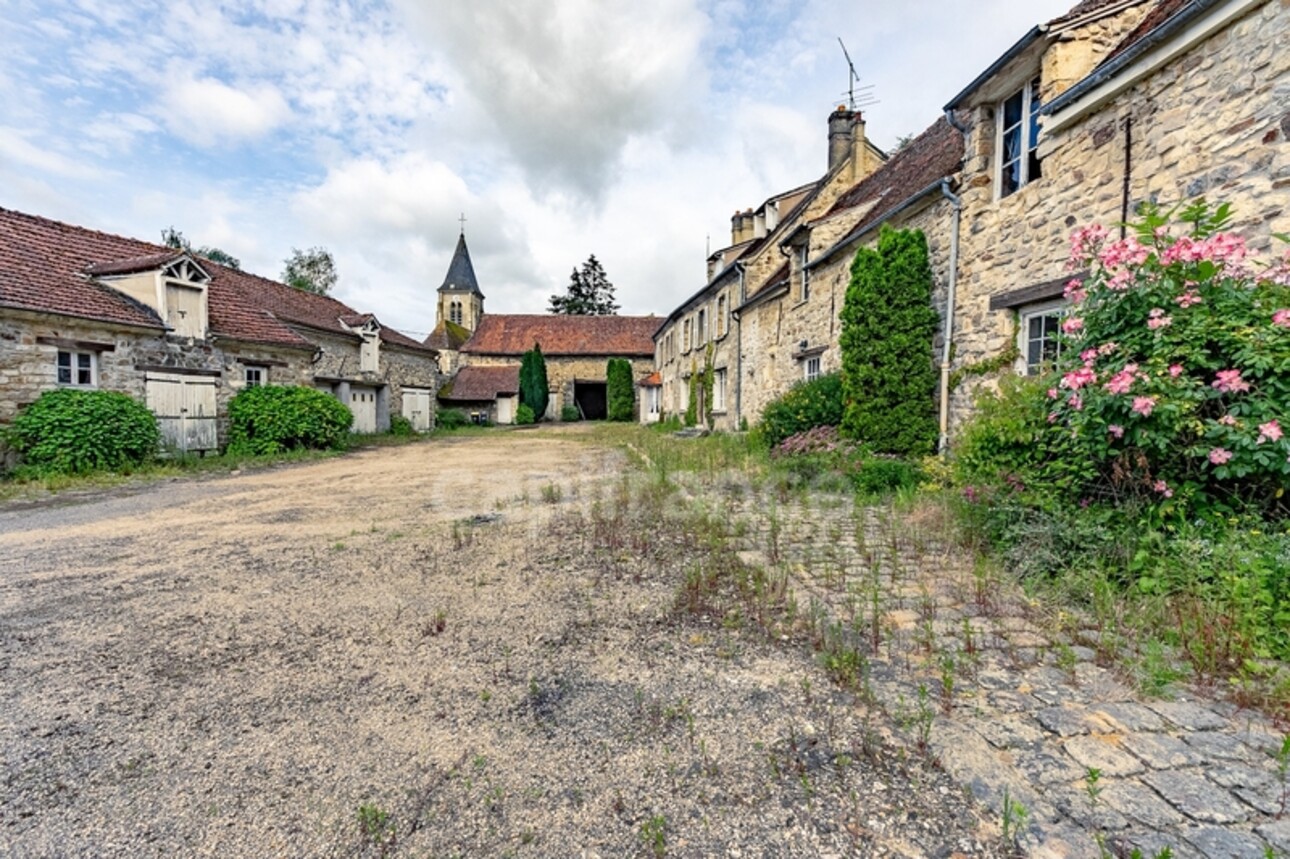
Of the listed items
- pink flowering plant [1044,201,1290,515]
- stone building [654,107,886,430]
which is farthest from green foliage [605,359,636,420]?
pink flowering plant [1044,201,1290,515]

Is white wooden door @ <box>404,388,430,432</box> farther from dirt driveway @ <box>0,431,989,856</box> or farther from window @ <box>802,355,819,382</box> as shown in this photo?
dirt driveway @ <box>0,431,989,856</box>

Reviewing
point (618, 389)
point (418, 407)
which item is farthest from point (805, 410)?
point (618, 389)

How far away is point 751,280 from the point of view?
16578 mm

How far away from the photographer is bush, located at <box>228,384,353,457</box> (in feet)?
44.2

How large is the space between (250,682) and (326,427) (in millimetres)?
13863

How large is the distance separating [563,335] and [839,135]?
25.5m

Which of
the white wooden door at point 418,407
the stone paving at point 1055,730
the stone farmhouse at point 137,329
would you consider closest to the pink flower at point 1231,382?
the stone paving at point 1055,730

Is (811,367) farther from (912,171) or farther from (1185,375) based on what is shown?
(1185,375)

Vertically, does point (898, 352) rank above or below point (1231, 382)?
above

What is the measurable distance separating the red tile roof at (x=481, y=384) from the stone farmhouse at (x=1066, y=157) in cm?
2417

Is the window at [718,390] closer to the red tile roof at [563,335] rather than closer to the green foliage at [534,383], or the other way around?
the green foliage at [534,383]

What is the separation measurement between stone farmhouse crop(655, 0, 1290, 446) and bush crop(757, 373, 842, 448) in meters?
0.98

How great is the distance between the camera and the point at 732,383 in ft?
57.7

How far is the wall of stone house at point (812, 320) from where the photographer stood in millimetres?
8109
